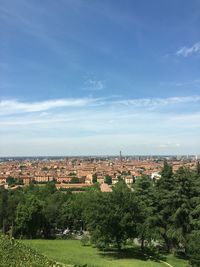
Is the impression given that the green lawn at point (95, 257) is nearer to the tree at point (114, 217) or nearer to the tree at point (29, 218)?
the tree at point (114, 217)

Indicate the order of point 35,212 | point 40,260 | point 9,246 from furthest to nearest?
point 35,212 < point 9,246 < point 40,260

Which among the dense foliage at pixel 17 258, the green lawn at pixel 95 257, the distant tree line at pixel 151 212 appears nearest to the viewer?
the dense foliage at pixel 17 258

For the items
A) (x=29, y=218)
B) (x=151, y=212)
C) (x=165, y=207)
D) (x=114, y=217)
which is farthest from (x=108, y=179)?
(x=114, y=217)

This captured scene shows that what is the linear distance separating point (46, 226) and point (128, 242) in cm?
1323

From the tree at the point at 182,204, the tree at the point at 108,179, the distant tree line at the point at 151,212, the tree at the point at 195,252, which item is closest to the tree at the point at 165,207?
the distant tree line at the point at 151,212

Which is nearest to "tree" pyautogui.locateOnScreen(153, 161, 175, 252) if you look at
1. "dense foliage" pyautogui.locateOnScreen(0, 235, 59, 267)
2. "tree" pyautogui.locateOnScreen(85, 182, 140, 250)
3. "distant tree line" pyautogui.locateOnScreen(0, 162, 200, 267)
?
"distant tree line" pyautogui.locateOnScreen(0, 162, 200, 267)

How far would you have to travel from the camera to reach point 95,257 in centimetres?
3425

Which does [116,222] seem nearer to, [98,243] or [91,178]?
→ [98,243]

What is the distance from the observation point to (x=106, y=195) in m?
36.6

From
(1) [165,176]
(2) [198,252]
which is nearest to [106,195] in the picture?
(1) [165,176]

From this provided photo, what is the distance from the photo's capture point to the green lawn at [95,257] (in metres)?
30.9

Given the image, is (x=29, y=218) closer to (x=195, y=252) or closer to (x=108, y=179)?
(x=195, y=252)

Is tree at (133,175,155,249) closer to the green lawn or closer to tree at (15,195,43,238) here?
the green lawn

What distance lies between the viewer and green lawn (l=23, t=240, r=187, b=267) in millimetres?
30922
